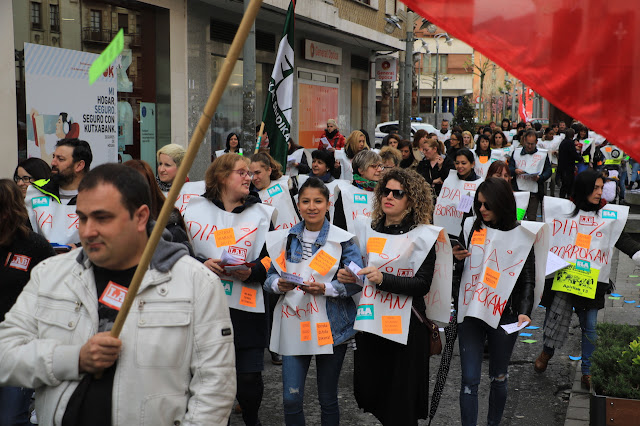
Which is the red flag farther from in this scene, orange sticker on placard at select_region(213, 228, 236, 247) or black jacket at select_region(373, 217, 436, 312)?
orange sticker on placard at select_region(213, 228, 236, 247)

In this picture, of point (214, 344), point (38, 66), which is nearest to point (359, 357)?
point (214, 344)

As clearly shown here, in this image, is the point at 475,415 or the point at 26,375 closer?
the point at 26,375

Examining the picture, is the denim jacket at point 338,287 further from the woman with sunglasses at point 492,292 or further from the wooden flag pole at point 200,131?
the wooden flag pole at point 200,131

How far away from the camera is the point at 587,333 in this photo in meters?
6.35

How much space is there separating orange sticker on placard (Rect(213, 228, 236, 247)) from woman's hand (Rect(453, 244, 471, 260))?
1.53m

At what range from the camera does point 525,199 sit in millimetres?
7848

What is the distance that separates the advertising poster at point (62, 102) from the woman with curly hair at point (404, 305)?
7677mm

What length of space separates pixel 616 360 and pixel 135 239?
135 inches

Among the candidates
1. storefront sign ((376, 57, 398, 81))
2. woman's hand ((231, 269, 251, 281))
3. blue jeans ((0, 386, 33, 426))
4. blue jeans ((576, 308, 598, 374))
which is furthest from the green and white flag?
storefront sign ((376, 57, 398, 81))

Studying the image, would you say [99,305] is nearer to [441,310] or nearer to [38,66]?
[441,310]

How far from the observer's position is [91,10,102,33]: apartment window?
489 inches

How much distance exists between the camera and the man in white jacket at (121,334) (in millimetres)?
2512

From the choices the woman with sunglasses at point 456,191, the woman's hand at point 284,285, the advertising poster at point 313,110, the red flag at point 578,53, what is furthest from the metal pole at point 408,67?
the red flag at point 578,53

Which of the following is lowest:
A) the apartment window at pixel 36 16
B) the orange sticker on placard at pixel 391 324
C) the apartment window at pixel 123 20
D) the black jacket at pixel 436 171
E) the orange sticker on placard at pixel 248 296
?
the orange sticker on placard at pixel 391 324
